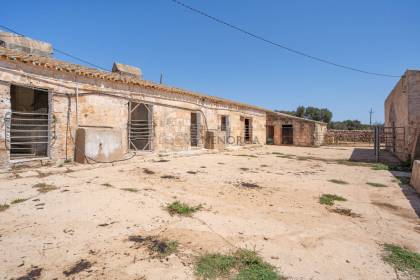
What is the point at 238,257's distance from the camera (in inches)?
105

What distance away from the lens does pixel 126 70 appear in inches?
512

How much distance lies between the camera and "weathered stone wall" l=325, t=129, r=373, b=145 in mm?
25859

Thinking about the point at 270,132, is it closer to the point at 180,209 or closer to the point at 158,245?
the point at 180,209

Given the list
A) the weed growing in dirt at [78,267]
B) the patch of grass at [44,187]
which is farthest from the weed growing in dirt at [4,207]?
the weed growing in dirt at [78,267]

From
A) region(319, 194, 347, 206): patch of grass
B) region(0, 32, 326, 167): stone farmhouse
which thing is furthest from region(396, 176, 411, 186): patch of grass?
region(0, 32, 326, 167): stone farmhouse

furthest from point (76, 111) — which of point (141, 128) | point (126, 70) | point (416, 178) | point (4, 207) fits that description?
point (416, 178)

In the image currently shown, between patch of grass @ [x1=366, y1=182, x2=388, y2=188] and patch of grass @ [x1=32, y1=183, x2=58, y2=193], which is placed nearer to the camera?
patch of grass @ [x1=32, y1=183, x2=58, y2=193]

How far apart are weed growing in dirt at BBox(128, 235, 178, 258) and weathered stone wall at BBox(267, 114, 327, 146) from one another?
2139 centimetres

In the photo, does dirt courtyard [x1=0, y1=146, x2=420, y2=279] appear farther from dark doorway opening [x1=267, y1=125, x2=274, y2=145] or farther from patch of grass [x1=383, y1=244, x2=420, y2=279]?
dark doorway opening [x1=267, y1=125, x2=274, y2=145]

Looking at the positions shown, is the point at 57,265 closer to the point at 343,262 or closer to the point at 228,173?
the point at 343,262

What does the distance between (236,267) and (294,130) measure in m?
21.9

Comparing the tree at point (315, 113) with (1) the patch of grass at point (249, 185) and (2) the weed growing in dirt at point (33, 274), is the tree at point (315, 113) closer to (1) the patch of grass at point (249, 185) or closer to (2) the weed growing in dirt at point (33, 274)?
(1) the patch of grass at point (249, 185)

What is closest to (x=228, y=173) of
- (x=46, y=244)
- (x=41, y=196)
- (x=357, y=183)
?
(x=357, y=183)

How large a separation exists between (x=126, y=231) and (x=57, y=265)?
91 centimetres
